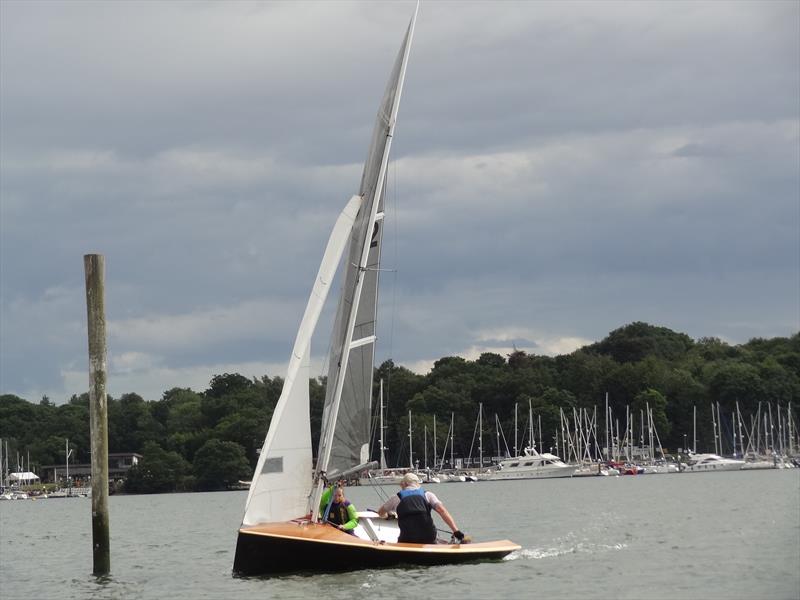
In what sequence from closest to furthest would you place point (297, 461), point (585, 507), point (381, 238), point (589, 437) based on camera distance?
point (297, 461)
point (381, 238)
point (585, 507)
point (589, 437)

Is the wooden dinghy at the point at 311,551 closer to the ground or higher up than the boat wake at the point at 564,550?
higher up

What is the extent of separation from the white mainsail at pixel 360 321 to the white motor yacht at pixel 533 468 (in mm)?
100060

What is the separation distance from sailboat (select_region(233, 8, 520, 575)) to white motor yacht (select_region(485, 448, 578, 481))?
100190 mm

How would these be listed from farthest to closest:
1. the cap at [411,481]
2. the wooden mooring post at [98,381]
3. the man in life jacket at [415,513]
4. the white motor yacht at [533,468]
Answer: the white motor yacht at [533,468] < the wooden mooring post at [98,381] < the cap at [411,481] < the man in life jacket at [415,513]

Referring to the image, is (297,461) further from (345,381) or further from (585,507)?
(585,507)

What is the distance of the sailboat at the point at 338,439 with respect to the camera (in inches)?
994

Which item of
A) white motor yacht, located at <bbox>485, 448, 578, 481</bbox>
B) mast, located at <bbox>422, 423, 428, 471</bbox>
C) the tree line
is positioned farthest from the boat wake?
mast, located at <bbox>422, 423, 428, 471</bbox>

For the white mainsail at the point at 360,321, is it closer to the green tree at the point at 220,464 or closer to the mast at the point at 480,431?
the green tree at the point at 220,464

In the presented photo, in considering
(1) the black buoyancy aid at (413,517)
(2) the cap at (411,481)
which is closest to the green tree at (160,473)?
(2) the cap at (411,481)

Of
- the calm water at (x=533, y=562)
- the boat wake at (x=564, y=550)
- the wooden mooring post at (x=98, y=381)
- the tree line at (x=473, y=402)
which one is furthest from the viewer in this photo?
the tree line at (x=473, y=402)

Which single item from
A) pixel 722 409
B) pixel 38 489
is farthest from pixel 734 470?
pixel 38 489

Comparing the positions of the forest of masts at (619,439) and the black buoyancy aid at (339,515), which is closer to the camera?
the black buoyancy aid at (339,515)

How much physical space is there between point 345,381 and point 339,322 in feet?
4.23

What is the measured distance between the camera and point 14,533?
56.6m
